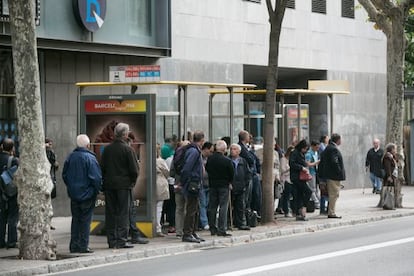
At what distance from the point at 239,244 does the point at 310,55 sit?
45.9 ft

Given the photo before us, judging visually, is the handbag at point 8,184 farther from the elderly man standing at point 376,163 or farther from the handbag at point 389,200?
the elderly man standing at point 376,163

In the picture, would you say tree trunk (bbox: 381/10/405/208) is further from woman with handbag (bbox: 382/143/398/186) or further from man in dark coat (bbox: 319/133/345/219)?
man in dark coat (bbox: 319/133/345/219)

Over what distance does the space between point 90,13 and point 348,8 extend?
41.8 ft

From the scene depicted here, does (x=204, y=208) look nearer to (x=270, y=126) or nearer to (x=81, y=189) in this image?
(x=270, y=126)

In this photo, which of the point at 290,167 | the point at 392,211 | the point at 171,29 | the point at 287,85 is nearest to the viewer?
the point at 290,167

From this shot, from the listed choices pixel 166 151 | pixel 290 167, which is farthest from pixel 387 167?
pixel 166 151

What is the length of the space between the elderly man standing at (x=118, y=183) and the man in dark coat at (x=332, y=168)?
6298 mm

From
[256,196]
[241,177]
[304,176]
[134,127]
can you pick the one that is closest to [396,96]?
[304,176]

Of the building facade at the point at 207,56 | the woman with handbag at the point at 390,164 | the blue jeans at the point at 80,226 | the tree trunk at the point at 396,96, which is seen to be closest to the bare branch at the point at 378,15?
the tree trunk at the point at 396,96

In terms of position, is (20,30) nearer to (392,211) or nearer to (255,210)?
(255,210)

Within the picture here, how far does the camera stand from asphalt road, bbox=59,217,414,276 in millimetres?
12289

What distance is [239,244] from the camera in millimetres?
16000

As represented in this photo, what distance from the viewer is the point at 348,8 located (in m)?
30.7

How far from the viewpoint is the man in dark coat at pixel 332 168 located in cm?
1942
